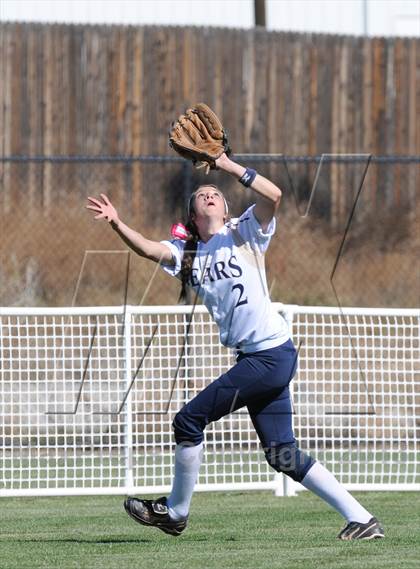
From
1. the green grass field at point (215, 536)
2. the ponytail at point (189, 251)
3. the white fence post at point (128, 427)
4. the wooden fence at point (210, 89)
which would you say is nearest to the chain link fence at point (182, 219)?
the wooden fence at point (210, 89)

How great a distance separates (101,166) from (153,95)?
1549mm

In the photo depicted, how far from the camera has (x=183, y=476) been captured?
22.6 feet

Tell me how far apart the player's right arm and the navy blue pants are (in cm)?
65

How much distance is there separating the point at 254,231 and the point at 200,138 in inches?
21.1

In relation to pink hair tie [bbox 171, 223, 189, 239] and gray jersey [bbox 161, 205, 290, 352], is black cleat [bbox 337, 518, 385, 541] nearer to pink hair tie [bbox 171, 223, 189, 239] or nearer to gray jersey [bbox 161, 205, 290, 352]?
gray jersey [bbox 161, 205, 290, 352]

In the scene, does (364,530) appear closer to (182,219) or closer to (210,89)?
(182,219)

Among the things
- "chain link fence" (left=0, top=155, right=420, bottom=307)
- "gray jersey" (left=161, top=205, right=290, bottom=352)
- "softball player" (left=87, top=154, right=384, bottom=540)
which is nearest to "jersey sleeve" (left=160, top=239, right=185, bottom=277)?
"softball player" (left=87, top=154, right=384, bottom=540)

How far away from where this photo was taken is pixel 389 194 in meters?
17.0

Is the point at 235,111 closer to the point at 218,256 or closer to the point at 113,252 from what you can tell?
the point at 113,252

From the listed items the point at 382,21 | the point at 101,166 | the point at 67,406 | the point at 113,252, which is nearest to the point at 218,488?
the point at 67,406

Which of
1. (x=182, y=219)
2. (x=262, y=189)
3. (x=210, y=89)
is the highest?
(x=210, y=89)

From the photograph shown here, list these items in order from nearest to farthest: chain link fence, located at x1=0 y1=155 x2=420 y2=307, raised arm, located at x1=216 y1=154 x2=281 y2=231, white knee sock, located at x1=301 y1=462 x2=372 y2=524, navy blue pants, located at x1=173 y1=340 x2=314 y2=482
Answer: raised arm, located at x1=216 y1=154 x2=281 y2=231 < navy blue pants, located at x1=173 y1=340 x2=314 y2=482 < white knee sock, located at x1=301 y1=462 x2=372 y2=524 < chain link fence, located at x1=0 y1=155 x2=420 y2=307

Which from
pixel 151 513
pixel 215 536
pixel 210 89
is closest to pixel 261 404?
pixel 151 513

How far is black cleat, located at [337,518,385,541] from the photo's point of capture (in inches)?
268
